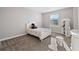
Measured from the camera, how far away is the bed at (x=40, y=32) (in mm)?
1037

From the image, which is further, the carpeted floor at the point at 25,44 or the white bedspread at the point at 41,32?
the white bedspread at the point at 41,32

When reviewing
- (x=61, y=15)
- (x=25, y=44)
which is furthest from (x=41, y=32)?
(x=61, y=15)

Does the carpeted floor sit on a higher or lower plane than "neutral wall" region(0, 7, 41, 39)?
lower

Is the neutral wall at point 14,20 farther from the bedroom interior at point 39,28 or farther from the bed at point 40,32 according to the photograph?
the bed at point 40,32

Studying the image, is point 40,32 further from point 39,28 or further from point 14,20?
point 14,20

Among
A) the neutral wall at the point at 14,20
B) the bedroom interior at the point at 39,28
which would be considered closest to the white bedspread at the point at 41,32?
the bedroom interior at the point at 39,28

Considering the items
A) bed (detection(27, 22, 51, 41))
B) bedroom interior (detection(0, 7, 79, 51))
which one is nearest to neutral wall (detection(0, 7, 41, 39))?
bedroom interior (detection(0, 7, 79, 51))

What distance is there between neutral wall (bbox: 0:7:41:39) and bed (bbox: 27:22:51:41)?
0.34 feet

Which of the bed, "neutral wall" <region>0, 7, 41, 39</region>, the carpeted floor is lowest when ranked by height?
the carpeted floor

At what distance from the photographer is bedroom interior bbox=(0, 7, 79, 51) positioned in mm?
930

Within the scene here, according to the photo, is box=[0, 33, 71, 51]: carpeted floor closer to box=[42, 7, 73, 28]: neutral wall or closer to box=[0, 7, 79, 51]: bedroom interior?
box=[0, 7, 79, 51]: bedroom interior

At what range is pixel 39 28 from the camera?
1.07 metres

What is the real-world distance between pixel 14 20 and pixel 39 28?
420 millimetres
